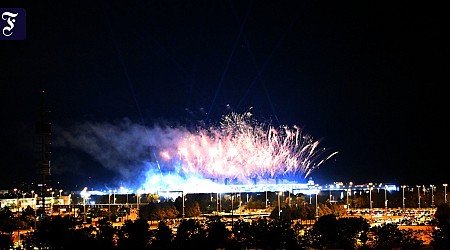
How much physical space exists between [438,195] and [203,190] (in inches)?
805

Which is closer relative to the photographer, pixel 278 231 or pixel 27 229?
pixel 278 231

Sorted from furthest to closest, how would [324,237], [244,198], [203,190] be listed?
[244,198] < [203,190] < [324,237]

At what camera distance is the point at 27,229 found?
1401 inches

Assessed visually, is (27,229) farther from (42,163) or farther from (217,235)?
(217,235)

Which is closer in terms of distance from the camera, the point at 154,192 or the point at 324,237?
the point at 324,237

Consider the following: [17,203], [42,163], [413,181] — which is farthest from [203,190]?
[413,181]

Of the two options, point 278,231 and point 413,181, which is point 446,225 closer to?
point 278,231

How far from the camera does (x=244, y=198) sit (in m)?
65.6

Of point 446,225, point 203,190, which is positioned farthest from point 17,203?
point 446,225

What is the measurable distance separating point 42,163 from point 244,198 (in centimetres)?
3232

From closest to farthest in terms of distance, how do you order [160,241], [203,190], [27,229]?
1. [160,241]
2. [27,229]
3. [203,190]

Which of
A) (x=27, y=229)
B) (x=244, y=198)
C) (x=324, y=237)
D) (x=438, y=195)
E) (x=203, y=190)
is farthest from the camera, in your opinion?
(x=244, y=198)

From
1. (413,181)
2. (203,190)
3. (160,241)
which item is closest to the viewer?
(160,241)

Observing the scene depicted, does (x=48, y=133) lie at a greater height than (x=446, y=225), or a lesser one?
greater
